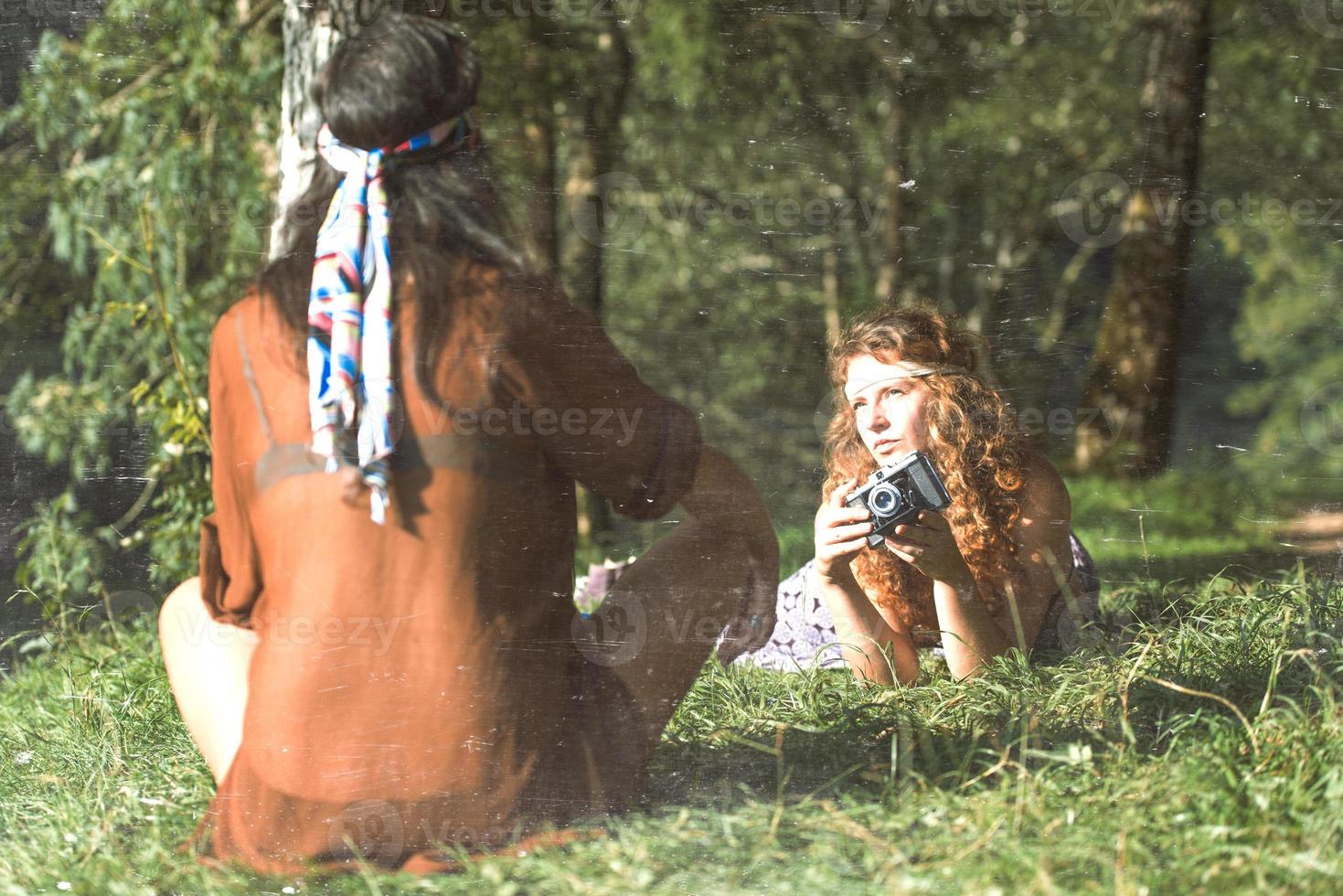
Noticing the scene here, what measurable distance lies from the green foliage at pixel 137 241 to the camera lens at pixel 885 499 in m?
1.46

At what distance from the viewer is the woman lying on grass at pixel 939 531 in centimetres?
248

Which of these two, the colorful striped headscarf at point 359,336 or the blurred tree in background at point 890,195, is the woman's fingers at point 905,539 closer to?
the blurred tree in background at point 890,195

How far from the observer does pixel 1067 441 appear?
8.12 ft

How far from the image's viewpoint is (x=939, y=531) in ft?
8.11

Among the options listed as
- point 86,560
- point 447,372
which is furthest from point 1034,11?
point 86,560

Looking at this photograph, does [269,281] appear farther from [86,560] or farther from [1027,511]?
[1027,511]

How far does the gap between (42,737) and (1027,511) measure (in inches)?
94.4

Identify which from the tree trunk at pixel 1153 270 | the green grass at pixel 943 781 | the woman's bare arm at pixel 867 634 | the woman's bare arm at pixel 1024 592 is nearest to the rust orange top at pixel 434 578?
the green grass at pixel 943 781

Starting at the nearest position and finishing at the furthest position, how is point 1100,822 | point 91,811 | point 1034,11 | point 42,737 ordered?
point 1100,822, point 1034,11, point 91,811, point 42,737

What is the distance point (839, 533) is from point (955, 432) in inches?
13.2

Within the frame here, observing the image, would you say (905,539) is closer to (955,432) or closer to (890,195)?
(955,432)

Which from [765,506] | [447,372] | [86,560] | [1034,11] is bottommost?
[86,560]

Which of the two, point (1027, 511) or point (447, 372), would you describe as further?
point (1027, 511)

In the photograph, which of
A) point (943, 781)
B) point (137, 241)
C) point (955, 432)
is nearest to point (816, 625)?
point (943, 781)
